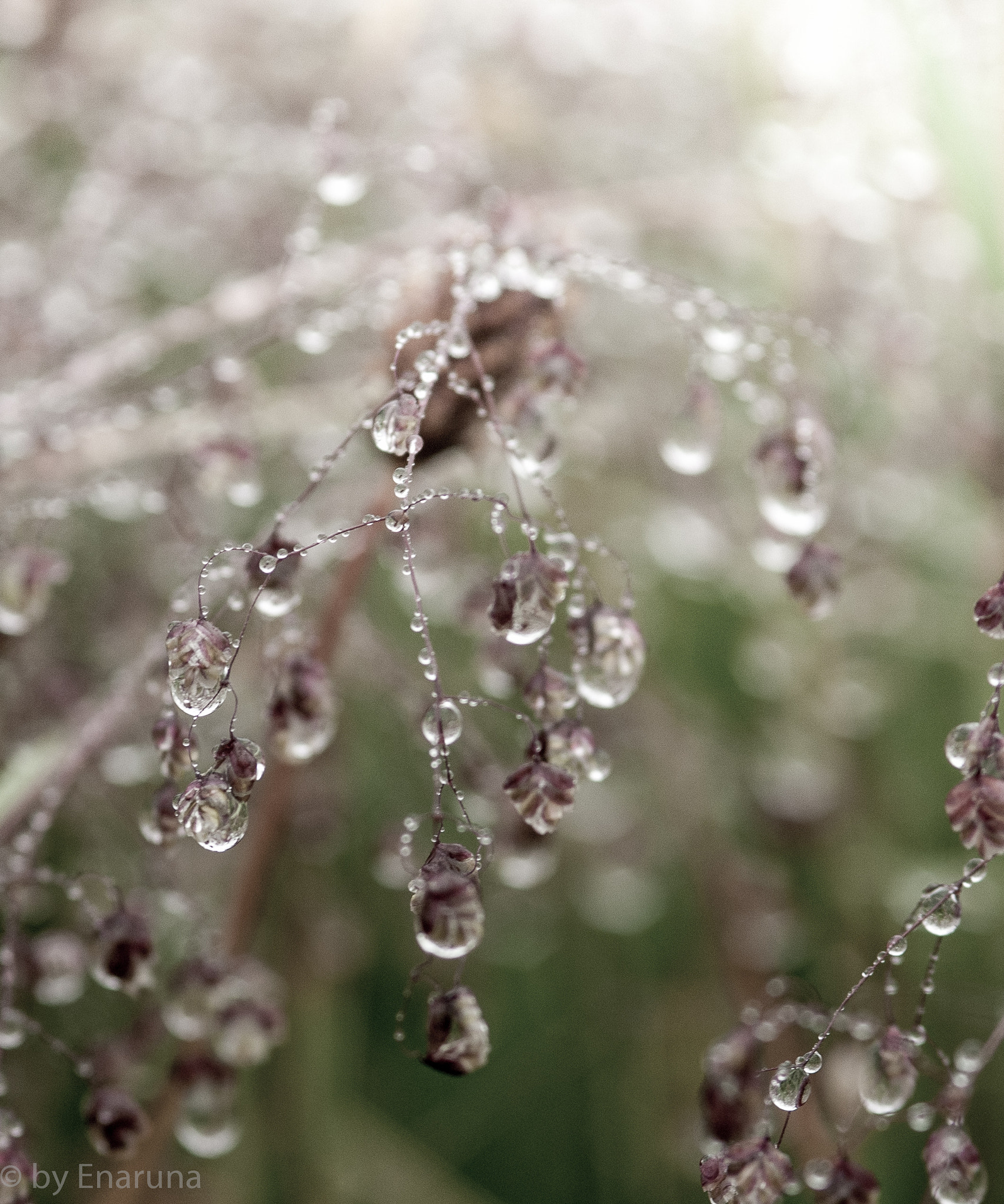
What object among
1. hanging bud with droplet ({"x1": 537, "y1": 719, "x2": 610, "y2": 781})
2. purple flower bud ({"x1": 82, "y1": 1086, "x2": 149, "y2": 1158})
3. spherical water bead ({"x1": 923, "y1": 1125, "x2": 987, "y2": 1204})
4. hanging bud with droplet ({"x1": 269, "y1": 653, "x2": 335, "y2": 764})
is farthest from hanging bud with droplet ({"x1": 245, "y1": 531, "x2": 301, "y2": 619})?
spherical water bead ({"x1": 923, "y1": 1125, "x2": 987, "y2": 1204})

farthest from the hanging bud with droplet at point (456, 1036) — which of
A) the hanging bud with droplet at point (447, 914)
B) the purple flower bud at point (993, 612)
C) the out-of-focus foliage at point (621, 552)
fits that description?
the out-of-focus foliage at point (621, 552)

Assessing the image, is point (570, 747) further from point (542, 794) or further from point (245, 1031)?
point (245, 1031)

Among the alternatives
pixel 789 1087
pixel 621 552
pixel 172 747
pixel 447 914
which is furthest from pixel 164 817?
pixel 621 552

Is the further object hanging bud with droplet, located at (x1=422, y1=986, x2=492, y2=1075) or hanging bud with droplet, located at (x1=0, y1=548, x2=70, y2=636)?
hanging bud with droplet, located at (x1=0, y1=548, x2=70, y2=636)

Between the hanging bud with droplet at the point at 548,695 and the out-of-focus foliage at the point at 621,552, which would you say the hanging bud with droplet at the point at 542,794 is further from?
the out-of-focus foliage at the point at 621,552

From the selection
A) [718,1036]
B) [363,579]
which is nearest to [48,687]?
[363,579]

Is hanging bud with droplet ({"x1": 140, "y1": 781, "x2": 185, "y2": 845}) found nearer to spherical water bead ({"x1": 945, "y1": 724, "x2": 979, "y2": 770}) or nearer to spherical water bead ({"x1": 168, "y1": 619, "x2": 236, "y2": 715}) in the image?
spherical water bead ({"x1": 168, "y1": 619, "x2": 236, "y2": 715})

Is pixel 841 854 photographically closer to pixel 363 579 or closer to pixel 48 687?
pixel 363 579
